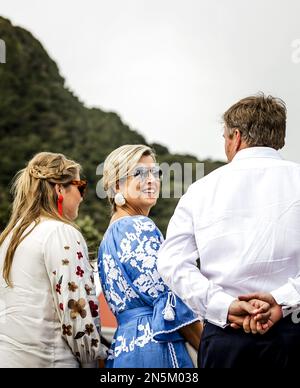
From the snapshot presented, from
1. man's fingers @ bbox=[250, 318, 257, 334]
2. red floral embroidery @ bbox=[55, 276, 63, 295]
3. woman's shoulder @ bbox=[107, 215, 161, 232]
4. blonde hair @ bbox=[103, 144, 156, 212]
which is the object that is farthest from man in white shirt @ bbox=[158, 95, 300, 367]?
blonde hair @ bbox=[103, 144, 156, 212]

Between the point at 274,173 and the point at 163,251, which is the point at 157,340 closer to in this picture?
the point at 163,251

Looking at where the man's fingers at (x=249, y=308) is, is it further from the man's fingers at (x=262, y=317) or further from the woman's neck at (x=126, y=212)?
the woman's neck at (x=126, y=212)

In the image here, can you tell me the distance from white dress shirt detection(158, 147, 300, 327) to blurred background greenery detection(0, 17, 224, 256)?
35.5 m

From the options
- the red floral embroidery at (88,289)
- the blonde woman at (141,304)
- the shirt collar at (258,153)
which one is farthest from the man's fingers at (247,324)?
the red floral embroidery at (88,289)

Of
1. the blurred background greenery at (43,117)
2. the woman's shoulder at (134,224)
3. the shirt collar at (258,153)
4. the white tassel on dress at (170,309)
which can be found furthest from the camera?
the blurred background greenery at (43,117)

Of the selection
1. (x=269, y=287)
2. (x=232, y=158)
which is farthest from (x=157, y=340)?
(x=232, y=158)

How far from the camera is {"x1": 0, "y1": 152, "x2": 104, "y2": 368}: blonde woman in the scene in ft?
9.95

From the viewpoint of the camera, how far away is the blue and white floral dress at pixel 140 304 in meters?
3.03

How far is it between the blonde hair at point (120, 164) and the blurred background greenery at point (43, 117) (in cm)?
3491

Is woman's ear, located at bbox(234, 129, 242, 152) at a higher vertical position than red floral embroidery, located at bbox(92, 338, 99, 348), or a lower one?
higher

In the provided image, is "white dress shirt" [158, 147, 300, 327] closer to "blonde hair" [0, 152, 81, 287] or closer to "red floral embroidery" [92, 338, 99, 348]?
"red floral embroidery" [92, 338, 99, 348]

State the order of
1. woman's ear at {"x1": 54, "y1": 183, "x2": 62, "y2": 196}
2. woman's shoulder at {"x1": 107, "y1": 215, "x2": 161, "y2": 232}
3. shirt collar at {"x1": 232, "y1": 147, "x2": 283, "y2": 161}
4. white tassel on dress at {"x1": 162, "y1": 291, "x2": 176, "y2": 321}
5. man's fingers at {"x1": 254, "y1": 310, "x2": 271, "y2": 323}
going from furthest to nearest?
woman's ear at {"x1": 54, "y1": 183, "x2": 62, "y2": 196} < woman's shoulder at {"x1": 107, "y1": 215, "x2": 161, "y2": 232} < white tassel on dress at {"x1": 162, "y1": 291, "x2": 176, "y2": 321} < shirt collar at {"x1": 232, "y1": 147, "x2": 283, "y2": 161} < man's fingers at {"x1": 254, "y1": 310, "x2": 271, "y2": 323}

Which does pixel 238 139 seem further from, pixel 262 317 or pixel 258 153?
pixel 262 317

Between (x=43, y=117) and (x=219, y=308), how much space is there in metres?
40.8
